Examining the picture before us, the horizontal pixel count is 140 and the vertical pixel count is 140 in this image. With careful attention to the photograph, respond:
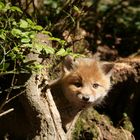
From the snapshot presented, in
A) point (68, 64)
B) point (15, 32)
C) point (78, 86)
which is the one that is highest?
point (15, 32)

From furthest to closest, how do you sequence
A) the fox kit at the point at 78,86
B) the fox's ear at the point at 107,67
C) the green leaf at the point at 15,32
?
the fox's ear at the point at 107,67 < the fox kit at the point at 78,86 < the green leaf at the point at 15,32

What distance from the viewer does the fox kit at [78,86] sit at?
564 centimetres

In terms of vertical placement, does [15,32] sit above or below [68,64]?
above

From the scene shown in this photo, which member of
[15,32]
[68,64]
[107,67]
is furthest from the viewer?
[107,67]

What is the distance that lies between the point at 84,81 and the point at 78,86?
0.12 meters

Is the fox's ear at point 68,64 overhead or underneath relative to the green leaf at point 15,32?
underneath

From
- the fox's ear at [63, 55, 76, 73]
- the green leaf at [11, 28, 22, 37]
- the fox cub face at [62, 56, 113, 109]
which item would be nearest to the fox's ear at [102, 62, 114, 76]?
the fox cub face at [62, 56, 113, 109]

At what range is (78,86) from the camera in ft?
19.1

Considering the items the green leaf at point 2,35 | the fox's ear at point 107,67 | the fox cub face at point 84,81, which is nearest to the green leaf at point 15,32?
the green leaf at point 2,35

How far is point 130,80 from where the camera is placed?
701 cm

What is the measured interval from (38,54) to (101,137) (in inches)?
64.6

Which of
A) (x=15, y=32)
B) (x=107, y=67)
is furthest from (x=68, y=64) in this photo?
(x=15, y=32)

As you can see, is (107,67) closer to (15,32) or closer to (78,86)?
(78,86)

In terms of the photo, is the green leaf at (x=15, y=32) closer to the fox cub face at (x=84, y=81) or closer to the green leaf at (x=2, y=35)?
the green leaf at (x=2, y=35)
